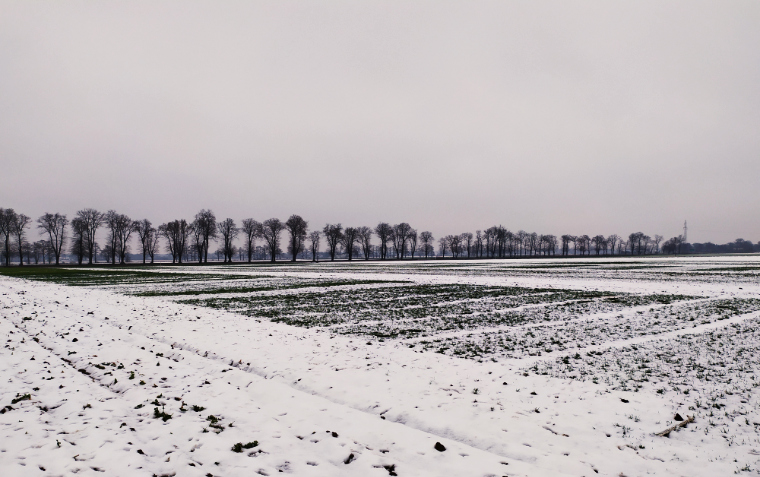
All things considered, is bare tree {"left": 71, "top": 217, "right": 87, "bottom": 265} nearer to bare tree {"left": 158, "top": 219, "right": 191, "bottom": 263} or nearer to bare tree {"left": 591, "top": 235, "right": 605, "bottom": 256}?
bare tree {"left": 158, "top": 219, "right": 191, "bottom": 263}

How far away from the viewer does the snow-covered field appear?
4.76 m

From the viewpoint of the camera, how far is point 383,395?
268 inches

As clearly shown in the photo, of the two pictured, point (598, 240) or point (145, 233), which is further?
point (598, 240)

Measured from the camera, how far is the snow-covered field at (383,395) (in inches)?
187

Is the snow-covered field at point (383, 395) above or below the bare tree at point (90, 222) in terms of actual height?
below

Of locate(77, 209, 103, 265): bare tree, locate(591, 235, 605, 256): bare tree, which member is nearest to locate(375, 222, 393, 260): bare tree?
locate(77, 209, 103, 265): bare tree

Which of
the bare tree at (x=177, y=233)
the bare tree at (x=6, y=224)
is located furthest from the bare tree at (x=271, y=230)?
the bare tree at (x=6, y=224)

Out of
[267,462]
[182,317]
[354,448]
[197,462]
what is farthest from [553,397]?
[182,317]

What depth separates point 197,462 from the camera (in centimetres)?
469

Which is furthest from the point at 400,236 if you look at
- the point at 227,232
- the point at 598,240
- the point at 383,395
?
the point at 383,395

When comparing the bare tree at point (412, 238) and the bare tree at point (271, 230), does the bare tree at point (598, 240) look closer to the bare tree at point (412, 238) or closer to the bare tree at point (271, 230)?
the bare tree at point (412, 238)

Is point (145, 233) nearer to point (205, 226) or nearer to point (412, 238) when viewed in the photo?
point (205, 226)

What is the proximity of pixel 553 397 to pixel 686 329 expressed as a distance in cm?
805

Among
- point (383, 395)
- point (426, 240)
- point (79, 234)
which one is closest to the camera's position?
point (383, 395)
